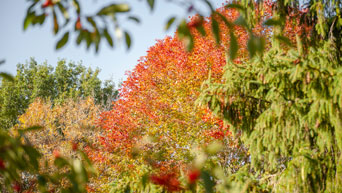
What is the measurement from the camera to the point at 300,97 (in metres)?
4.08

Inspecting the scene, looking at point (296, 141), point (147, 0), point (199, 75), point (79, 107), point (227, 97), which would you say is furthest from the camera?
point (79, 107)

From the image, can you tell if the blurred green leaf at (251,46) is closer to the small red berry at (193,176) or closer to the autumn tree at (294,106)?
the small red berry at (193,176)

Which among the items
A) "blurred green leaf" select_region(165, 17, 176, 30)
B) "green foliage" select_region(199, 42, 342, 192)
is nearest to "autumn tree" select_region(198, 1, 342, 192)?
"green foliage" select_region(199, 42, 342, 192)

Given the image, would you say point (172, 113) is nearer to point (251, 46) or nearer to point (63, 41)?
point (63, 41)

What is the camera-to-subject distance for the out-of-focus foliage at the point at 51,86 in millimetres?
24089

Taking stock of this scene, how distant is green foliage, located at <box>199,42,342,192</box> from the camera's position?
348 centimetres

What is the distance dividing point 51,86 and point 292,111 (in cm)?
2525

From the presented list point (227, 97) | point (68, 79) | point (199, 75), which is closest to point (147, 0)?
point (227, 97)

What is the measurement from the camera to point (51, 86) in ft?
86.0

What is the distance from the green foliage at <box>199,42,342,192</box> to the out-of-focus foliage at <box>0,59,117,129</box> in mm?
19573

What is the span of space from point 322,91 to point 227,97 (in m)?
1.19

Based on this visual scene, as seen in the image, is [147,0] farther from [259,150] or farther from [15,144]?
[259,150]

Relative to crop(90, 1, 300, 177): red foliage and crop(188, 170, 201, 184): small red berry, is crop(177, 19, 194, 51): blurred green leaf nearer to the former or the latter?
crop(188, 170, 201, 184): small red berry

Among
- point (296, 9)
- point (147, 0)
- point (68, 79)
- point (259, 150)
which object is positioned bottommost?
point (259, 150)
